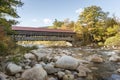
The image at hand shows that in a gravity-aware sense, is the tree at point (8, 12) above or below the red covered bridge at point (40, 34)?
above

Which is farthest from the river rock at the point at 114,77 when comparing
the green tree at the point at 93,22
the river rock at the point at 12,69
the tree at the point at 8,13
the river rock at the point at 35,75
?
the green tree at the point at 93,22

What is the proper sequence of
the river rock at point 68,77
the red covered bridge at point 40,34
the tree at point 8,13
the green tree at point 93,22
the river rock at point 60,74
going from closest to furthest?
the river rock at point 68,77, the river rock at point 60,74, the tree at point 8,13, the red covered bridge at point 40,34, the green tree at point 93,22

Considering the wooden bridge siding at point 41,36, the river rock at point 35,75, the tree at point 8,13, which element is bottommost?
the wooden bridge siding at point 41,36

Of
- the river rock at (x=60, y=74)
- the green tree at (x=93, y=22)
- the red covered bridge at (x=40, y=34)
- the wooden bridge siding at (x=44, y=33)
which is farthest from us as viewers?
the green tree at (x=93, y=22)

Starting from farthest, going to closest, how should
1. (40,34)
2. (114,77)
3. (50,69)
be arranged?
1. (40,34)
2. (50,69)
3. (114,77)

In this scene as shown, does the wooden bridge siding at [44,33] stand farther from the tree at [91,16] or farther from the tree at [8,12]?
the tree at [8,12]

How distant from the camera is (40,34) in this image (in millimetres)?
29391

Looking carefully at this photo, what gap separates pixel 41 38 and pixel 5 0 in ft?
63.3

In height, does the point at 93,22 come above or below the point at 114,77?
above

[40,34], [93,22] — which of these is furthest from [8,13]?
[93,22]

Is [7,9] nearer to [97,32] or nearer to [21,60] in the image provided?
[21,60]

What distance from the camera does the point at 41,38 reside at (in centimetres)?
3016

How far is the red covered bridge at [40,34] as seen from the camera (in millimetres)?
26920

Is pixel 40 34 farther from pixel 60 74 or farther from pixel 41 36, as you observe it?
pixel 60 74
